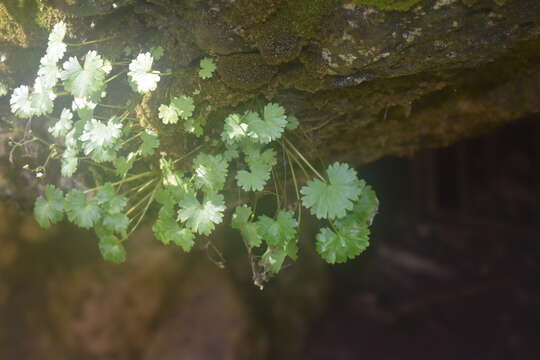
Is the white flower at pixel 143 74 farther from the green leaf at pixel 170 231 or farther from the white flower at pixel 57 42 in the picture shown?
the green leaf at pixel 170 231

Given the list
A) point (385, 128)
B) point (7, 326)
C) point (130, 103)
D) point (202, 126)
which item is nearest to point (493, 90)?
point (385, 128)

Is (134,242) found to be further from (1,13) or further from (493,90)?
(493,90)

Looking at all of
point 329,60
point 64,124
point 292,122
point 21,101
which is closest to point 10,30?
point 21,101

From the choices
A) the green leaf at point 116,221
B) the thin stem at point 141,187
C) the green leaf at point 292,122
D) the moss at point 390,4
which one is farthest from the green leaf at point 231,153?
the moss at point 390,4

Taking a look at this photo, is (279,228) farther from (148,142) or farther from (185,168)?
(148,142)

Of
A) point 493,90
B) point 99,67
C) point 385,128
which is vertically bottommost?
point 385,128

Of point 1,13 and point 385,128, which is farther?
point 385,128

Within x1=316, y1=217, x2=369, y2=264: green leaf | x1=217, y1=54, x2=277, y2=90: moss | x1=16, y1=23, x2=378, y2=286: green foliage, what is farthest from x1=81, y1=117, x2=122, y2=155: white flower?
x1=316, y1=217, x2=369, y2=264: green leaf

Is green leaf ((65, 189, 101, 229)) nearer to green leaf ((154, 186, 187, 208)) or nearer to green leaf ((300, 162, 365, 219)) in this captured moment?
green leaf ((154, 186, 187, 208))
